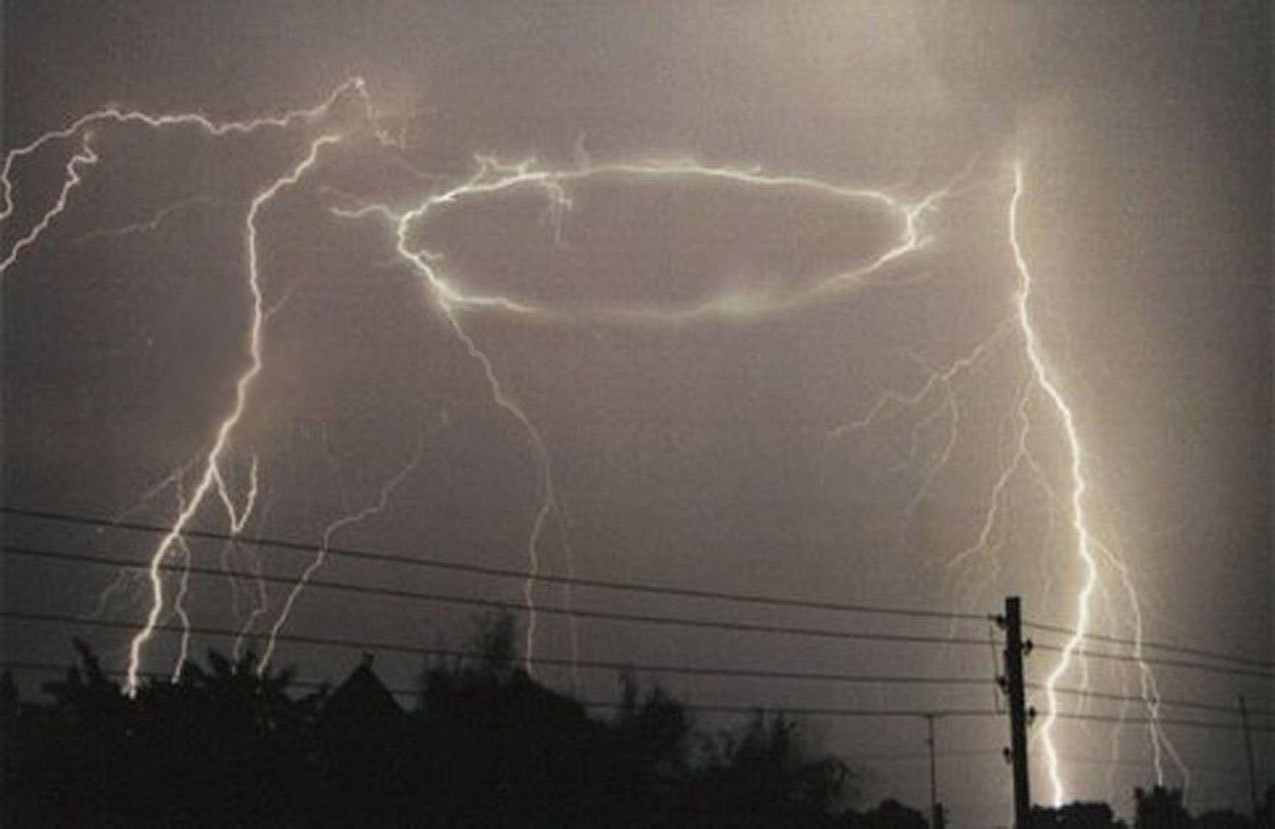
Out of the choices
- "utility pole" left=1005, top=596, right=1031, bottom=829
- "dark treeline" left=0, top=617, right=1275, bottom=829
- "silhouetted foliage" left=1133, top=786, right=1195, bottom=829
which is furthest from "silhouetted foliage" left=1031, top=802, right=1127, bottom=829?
"utility pole" left=1005, top=596, right=1031, bottom=829

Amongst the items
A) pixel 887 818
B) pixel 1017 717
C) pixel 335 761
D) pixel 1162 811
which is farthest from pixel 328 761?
pixel 1162 811

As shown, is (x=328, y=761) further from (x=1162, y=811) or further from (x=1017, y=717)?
(x=1162, y=811)

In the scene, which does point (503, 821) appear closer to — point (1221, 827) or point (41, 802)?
point (41, 802)

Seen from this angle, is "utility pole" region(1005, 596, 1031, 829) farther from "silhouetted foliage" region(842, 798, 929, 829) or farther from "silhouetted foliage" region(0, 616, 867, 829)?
"silhouetted foliage" region(842, 798, 929, 829)

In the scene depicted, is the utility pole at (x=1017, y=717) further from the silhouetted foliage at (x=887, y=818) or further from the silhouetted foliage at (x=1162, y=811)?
the silhouetted foliage at (x=1162, y=811)

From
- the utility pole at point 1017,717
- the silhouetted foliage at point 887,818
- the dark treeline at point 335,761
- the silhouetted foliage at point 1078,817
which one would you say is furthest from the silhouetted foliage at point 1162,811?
the utility pole at point 1017,717

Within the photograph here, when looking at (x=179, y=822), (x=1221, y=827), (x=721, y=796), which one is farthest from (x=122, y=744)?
(x=1221, y=827)

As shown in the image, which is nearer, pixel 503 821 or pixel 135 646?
pixel 135 646
